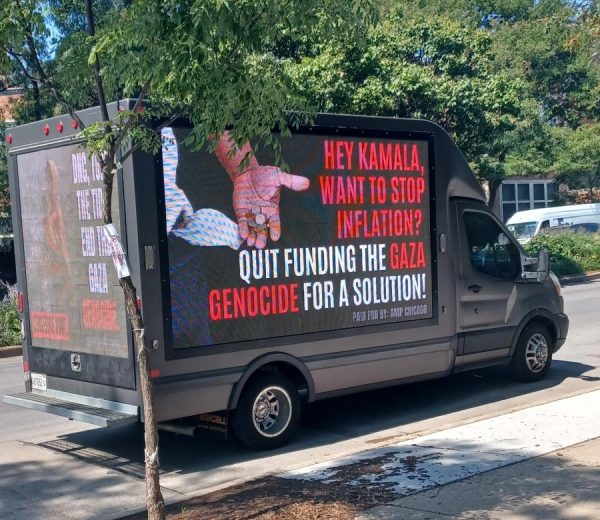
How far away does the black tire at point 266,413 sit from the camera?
297 inches

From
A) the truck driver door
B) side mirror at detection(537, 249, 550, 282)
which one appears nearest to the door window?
the truck driver door

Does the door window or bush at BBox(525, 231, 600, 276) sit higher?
the door window

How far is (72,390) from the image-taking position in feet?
25.5

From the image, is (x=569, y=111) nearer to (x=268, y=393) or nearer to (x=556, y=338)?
(x=556, y=338)

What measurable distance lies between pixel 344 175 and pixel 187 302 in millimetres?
2132

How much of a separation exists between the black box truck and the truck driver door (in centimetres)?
3

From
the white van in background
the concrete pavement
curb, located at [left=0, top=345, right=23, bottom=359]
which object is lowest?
the concrete pavement

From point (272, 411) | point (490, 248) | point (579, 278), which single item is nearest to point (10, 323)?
point (272, 411)

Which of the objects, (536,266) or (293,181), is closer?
(293,181)

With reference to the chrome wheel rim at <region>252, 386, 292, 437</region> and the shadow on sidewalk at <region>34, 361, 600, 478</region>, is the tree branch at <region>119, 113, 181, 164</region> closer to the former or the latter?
the chrome wheel rim at <region>252, 386, 292, 437</region>

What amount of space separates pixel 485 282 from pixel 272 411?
3.06 m

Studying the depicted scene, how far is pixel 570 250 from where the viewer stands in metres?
27.1

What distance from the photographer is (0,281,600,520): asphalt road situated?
22.0ft

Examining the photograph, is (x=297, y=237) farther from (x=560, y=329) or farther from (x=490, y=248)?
(x=560, y=329)
